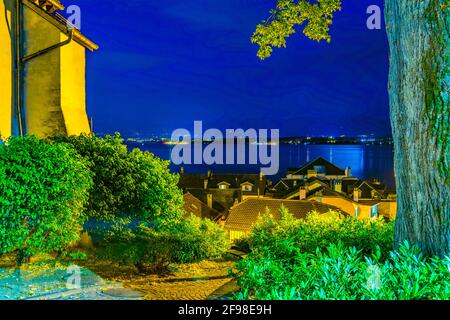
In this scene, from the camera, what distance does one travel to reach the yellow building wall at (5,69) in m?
11.0

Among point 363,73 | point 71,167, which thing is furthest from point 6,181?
point 363,73

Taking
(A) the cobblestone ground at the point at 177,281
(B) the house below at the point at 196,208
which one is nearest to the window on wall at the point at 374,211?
(B) the house below at the point at 196,208

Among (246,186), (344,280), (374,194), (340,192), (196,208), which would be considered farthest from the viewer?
(246,186)

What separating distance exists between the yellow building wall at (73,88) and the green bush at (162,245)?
12.8ft

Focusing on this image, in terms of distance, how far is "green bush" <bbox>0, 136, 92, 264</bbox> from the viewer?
6773mm

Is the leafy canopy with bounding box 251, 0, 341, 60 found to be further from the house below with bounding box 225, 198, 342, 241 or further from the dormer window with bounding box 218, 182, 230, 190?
the dormer window with bounding box 218, 182, 230, 190

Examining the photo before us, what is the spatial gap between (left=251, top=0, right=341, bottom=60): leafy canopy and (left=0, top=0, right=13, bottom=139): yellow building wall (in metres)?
6.94

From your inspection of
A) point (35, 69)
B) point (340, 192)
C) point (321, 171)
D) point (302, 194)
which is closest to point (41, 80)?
point (35, 69)

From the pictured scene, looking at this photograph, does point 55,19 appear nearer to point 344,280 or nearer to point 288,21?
point 288,21

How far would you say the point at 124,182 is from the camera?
33.0 ft

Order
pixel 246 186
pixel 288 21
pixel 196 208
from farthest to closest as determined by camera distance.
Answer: pixel 246 186 < pixel 196 208 < pixel 288 21

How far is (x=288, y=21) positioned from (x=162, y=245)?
5474 millimetres

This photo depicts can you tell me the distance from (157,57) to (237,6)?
3044 cm

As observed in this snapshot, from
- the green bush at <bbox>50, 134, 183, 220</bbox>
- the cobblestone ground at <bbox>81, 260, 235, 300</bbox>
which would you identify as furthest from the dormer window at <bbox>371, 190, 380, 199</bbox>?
the cobblestone ground at <bbox>81, 260, 235, 300</bbox>
